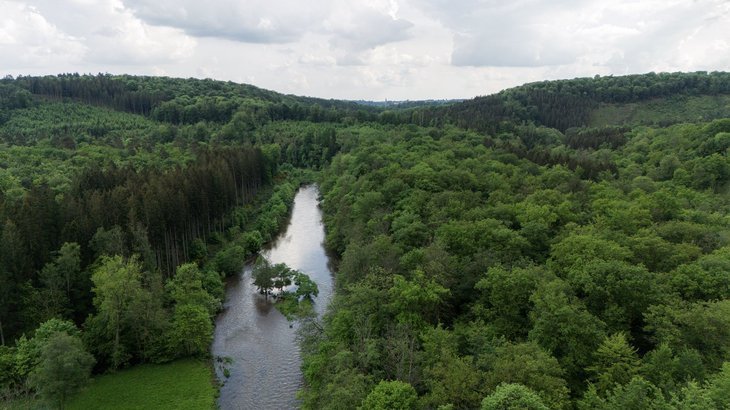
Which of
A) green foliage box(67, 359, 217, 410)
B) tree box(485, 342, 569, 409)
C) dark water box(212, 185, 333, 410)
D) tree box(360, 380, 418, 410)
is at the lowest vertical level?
dark water box(212, 185, 333, 410)

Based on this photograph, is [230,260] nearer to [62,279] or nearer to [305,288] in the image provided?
[305,288]

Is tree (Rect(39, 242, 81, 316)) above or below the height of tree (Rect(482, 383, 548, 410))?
below

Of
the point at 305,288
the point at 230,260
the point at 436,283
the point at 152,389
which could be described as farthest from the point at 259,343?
the point at 436,283

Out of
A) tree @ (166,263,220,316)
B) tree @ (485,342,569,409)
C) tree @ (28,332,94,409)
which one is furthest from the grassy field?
tree @ (485,342,569,409)

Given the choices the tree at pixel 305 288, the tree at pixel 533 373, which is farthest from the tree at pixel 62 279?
the tree at pixel 533 373

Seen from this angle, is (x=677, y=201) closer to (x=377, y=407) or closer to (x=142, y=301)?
(x=377, y=407)

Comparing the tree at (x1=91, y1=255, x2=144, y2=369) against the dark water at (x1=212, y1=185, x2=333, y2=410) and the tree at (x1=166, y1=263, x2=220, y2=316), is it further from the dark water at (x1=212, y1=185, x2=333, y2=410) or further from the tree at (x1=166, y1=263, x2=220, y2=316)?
the dark water at (x1=212, y1=185, x2=333, y2=410)

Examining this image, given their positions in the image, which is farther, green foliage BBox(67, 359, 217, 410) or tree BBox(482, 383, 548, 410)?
green foliage BBox(67, 359, 217, 410)
